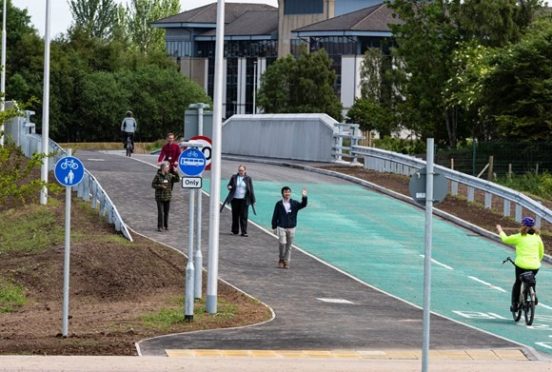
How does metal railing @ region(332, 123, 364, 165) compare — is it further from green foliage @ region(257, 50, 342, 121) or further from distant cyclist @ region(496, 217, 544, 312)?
green foliage @ region(257, 50, 342, 121)

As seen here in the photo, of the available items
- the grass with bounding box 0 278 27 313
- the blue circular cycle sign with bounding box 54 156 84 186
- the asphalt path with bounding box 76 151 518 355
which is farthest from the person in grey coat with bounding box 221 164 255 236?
the blue circular cycle sign with bounding box 54 156 84 186

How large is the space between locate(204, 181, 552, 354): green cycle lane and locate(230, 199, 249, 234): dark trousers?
134cm

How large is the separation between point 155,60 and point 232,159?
67.9 m

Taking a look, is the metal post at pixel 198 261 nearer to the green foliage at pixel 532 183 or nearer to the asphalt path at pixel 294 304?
the asphalt path at pixel 294 304

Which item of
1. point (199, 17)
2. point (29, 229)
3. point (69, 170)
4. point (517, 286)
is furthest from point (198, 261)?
point (199, 17)

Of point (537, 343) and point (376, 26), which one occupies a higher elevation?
point (376, 26)

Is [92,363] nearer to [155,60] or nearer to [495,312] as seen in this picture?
[495,312]

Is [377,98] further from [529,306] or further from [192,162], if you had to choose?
[192,162]

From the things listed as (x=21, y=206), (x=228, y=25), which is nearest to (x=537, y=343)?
(x=21, y=206)

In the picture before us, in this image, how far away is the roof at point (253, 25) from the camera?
14388 centimetres

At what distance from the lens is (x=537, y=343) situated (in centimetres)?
2183

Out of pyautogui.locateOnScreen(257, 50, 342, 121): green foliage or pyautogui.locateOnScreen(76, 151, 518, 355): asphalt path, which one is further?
pyautogui.locateOnScreen(257, 50, 342, 121): green foliage

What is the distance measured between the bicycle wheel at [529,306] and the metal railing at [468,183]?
8.39m

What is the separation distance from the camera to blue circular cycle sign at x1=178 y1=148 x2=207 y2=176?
75.7 feet
